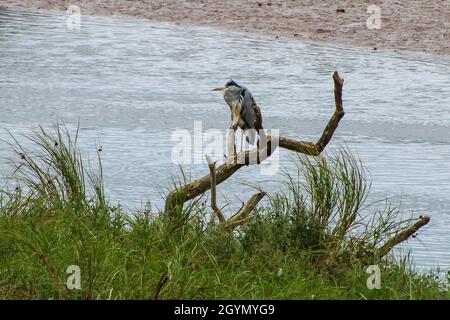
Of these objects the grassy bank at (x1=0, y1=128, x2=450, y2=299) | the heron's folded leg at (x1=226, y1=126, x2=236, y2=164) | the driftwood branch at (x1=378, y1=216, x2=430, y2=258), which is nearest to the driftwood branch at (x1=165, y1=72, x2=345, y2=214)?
the heron's folded leg at (x1=226, y1=126, x2=236, y2=164)

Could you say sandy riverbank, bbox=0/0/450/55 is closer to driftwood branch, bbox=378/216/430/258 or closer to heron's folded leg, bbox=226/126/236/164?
heron's folded leg, bbox=226/126/236/164

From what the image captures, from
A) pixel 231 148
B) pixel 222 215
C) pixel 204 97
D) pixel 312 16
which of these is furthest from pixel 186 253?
pixel 312 16

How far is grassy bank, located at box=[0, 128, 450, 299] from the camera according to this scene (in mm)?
6598

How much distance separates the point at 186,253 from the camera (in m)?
7.15

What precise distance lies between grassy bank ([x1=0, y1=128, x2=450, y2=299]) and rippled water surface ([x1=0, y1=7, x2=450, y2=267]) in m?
0.84

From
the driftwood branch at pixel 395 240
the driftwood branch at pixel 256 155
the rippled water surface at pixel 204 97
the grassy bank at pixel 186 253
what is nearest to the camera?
the grassy bank at pixel 186 253

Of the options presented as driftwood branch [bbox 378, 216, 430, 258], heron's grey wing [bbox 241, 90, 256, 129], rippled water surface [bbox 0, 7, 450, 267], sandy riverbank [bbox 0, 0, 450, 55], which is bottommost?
rippled water surface [bbox 0, 7, 450, 267]

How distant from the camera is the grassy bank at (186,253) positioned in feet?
21.6

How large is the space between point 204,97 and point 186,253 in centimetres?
614

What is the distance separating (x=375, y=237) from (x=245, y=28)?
9912mm

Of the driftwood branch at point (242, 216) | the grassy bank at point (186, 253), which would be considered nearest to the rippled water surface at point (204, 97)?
the grassy bank at point (186, 253)

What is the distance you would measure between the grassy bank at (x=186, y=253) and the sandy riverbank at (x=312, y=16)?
862 centimetres

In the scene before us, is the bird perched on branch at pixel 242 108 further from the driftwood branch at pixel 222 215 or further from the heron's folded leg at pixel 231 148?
the driftwood branch at pixel 222 215
